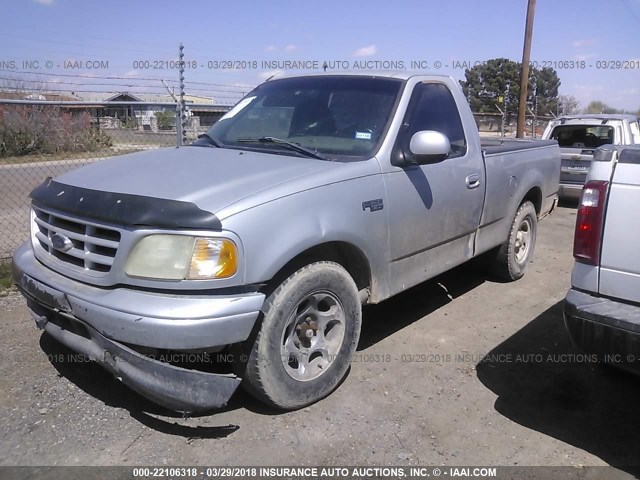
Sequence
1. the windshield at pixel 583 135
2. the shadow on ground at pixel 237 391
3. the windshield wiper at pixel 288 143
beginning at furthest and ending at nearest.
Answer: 1. the windshield at pixel 583 135
2. the windshield wiper at pixel 288 143
3. the shadow on ground at pixel 237 391

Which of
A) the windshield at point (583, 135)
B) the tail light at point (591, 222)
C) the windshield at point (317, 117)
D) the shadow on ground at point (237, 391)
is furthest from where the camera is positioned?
the windshield at point (583, 135)

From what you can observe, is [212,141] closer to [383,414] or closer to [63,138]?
[383,414]

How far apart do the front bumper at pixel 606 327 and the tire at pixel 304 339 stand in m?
1.26

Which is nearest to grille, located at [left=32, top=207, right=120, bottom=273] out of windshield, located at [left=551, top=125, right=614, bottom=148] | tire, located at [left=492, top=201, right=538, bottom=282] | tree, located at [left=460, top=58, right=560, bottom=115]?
tire, located at [left=492, top=201, right=538, bottom=282]

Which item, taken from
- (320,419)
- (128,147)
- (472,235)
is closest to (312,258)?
(320,419)

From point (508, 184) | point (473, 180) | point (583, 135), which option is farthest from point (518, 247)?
point (583, 135)

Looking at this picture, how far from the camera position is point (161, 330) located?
2689 mm

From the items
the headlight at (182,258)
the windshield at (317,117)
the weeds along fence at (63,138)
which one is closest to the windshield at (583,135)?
the weeds along fence at (63,138)

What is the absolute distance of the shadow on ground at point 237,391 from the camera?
3238mm

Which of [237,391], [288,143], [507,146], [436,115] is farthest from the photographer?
[507,146]

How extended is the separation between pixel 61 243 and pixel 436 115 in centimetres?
289

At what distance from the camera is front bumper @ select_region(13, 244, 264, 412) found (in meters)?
2.71

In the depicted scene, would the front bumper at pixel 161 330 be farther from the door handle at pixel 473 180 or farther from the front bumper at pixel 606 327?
the door handle at pixel 473 180

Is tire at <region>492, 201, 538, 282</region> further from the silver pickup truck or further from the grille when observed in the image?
the grille
